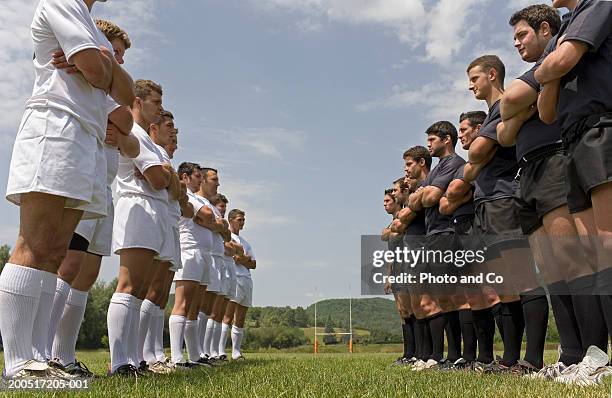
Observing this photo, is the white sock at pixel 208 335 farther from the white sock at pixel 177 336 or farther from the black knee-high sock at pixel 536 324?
the black knee-high sock at pixel 536 324

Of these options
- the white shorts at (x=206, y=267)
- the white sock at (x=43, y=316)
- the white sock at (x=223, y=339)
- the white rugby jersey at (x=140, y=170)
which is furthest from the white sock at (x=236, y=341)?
the white sock at (x=43, y=316)

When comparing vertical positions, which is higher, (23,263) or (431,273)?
(431,273)

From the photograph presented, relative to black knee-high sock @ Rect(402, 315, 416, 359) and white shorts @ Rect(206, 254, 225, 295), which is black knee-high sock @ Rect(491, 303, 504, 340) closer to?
black knee-high sock @ Rect(402, 315, 416, 359)

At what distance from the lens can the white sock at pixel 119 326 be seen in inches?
195

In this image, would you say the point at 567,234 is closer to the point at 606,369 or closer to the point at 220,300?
the point at 606,369

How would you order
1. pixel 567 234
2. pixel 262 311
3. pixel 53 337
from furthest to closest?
pixel 262 311 → pixel 53 337 → pixel 567 234

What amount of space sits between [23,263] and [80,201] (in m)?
0.50

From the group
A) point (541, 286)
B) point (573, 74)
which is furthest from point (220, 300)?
point (573, 74)

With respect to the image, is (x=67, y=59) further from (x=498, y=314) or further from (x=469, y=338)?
(x=469, y=338)

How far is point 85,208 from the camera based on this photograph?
12.3 ft

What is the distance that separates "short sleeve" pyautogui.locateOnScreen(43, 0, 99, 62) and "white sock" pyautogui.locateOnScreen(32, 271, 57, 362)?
1387mm

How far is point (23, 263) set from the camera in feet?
10.6

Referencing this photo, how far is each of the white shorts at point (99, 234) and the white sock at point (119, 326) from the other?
0.46m

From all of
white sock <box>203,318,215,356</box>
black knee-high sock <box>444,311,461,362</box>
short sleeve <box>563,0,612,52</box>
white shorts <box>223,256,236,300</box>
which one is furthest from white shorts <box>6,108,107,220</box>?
white shorts <box>223,256,236,300</box>
